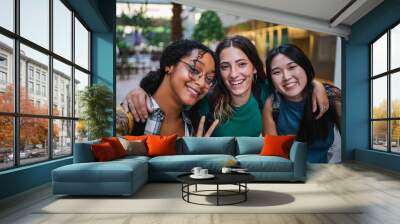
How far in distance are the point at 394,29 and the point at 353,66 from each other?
1365 millimetres

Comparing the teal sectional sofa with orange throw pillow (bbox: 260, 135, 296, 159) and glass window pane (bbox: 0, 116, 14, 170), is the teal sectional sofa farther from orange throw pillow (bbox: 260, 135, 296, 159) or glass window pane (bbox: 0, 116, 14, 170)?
glass window pane (bbox: 0, 116, 14, 170)

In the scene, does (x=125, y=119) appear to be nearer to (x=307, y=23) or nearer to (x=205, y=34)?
(x=205, y=34)

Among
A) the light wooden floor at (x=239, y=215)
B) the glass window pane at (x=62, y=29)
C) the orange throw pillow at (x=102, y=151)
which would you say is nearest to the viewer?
the light wooden floor at (x=239, y=215)

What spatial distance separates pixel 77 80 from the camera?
763 cm

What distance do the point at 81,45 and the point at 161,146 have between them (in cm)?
298

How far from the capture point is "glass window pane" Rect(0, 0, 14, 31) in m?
4.80


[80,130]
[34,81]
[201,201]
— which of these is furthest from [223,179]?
[80,130]

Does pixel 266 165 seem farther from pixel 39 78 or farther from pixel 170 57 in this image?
pixel 170 57

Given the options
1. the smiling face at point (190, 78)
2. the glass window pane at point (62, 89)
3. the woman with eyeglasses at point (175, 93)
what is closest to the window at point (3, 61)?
the glass window pane at point (62, 89)

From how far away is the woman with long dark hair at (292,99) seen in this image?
8961 millimetres

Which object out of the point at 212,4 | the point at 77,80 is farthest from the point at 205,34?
the point at 77,80

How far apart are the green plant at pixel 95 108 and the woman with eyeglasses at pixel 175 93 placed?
1123 millimetres

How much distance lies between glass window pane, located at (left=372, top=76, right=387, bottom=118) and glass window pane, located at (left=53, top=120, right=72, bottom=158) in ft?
21.7

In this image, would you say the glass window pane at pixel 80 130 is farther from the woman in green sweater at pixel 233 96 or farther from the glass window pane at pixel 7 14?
the glass window pane at pixel 7 14
